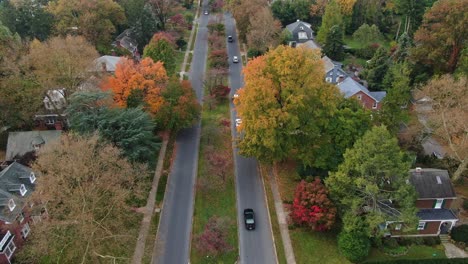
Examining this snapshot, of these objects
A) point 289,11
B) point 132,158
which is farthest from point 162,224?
point 289,11

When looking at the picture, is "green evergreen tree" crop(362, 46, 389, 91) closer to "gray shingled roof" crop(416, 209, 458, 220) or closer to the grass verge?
the grass verge

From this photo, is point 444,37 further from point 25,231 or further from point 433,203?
point 25,231

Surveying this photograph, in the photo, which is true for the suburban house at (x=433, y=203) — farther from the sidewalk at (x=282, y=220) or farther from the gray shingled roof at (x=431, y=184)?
the sidewalk at (x=282, y=220)

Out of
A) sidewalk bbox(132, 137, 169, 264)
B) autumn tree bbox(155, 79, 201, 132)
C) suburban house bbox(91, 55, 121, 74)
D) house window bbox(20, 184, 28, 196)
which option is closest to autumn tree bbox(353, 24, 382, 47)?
autumn tree bbox(155, 79, 201, 132)

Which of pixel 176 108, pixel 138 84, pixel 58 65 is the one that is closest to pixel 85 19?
pixel 58 65

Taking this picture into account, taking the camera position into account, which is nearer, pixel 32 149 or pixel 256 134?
pixel 256 134

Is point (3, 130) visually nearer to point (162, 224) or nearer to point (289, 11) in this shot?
point (162, 224)
